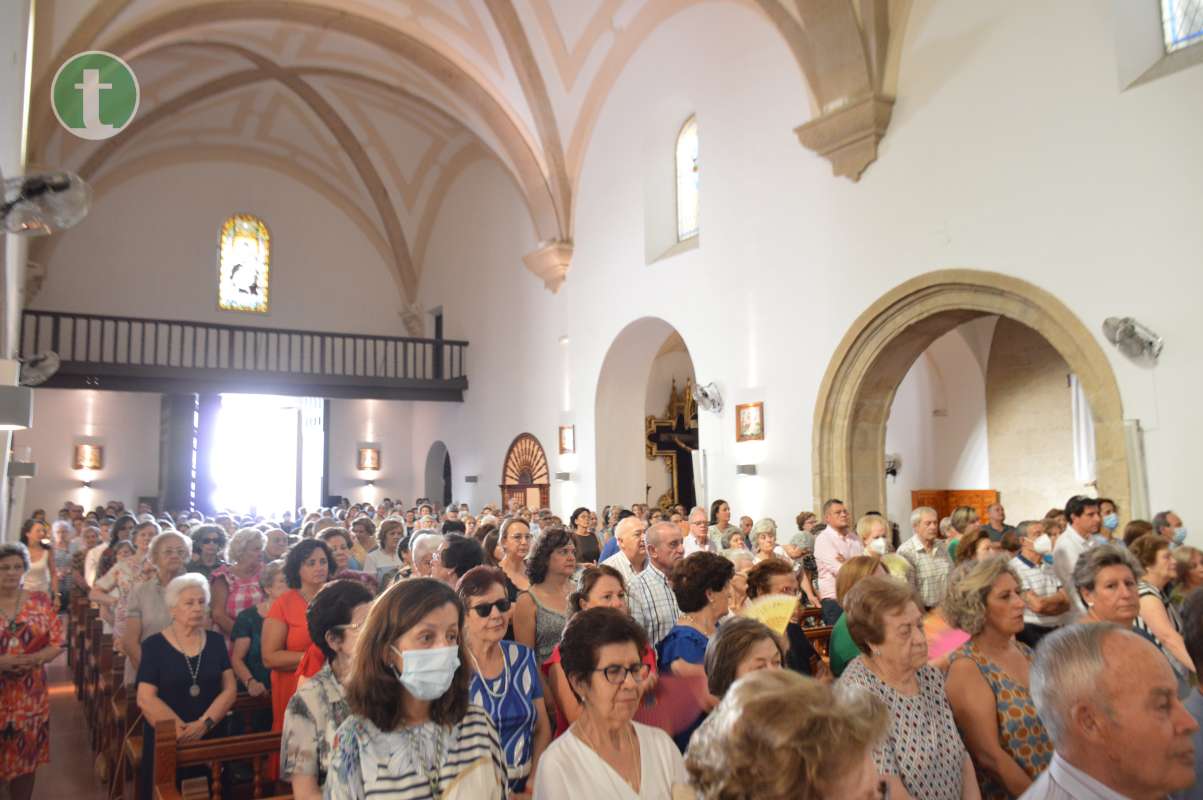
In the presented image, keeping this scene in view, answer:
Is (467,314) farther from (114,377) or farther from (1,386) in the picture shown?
(1,386)

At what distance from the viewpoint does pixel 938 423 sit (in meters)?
15.9

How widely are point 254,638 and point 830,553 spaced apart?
4724 mm

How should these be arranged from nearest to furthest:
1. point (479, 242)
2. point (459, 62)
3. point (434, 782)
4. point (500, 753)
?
point (434, 782) → point (500, 753) → point (459, 62) → point (479, 242)

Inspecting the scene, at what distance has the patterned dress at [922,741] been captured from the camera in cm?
280

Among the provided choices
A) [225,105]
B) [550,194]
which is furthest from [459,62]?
[225,105]

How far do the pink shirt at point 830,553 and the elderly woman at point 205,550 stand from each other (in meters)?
4.76

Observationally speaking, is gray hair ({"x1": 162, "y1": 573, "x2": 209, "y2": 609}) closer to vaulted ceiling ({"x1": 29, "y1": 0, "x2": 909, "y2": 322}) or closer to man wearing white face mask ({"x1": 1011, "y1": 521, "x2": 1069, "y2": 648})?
man wearing white face mask ({"x1": 1011, "y1": 521, "x2": 1069, "y2": 648})

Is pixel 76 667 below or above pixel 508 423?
below

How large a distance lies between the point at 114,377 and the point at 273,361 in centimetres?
458

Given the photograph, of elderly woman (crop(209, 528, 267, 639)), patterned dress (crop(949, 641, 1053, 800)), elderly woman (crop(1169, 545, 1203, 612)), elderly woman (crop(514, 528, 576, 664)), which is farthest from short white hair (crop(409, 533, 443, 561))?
elderly woman (crop(1169, 545, 1203, 612))

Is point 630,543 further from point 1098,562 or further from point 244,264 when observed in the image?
point 244,264

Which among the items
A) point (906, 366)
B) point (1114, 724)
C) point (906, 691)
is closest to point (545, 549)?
point (906, 691)

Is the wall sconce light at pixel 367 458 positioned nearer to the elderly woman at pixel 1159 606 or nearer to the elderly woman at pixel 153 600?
the elderly woman at pixel 153 600

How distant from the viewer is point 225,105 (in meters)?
19.7
